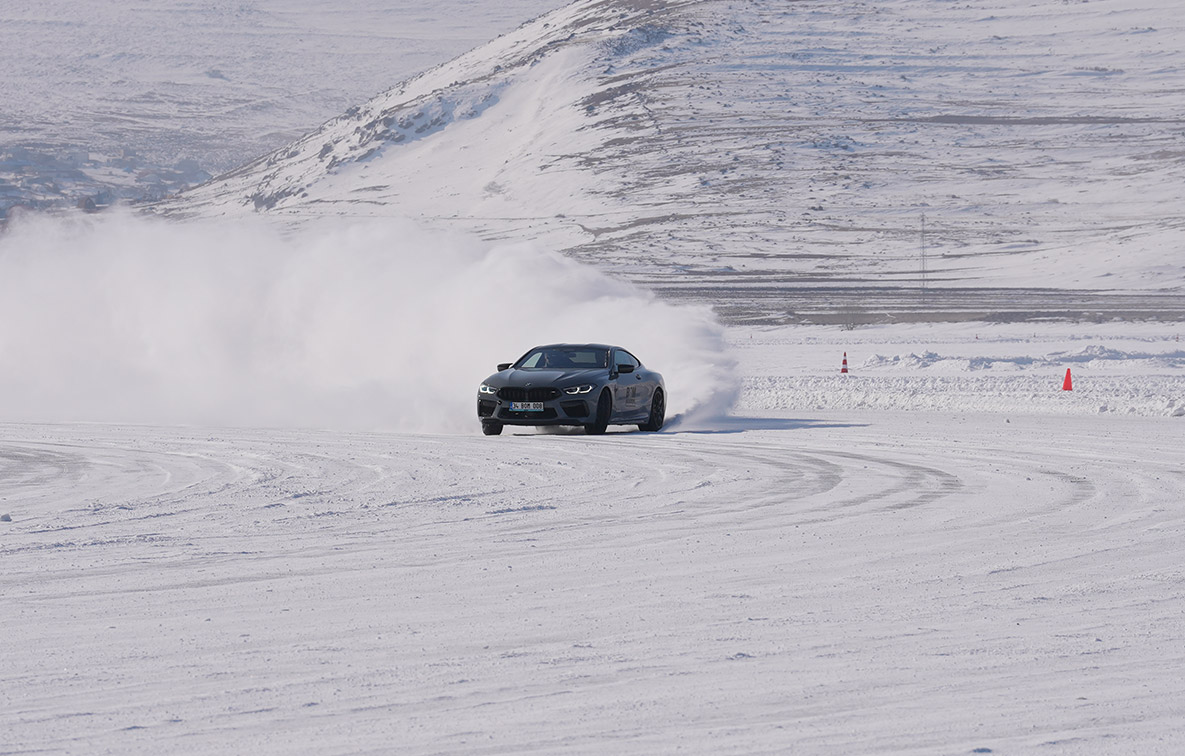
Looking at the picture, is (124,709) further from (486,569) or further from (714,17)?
(714,17)

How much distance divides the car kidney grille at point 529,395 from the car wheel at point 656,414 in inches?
78.3

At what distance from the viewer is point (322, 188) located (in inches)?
7077

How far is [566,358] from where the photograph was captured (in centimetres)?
2089

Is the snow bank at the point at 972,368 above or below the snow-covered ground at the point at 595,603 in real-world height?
above

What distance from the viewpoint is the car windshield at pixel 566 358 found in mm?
20531

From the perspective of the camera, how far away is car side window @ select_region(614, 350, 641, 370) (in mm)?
20911

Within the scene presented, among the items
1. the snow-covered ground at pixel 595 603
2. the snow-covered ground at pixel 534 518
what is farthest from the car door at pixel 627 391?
the snow-covered ground at pixel 595 603

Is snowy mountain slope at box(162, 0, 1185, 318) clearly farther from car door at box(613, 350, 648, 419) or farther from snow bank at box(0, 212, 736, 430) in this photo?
car door at box(613, 350, 648, 419)

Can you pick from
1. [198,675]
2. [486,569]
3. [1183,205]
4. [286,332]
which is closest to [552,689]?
[198,675]

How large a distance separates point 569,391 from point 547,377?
40 cm

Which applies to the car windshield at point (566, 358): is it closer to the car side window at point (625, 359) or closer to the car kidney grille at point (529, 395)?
the car side window at point (625, 359)

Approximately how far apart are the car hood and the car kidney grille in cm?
9

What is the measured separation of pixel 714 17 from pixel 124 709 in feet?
625

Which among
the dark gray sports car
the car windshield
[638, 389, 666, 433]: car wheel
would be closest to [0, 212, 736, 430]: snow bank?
the car windshield
